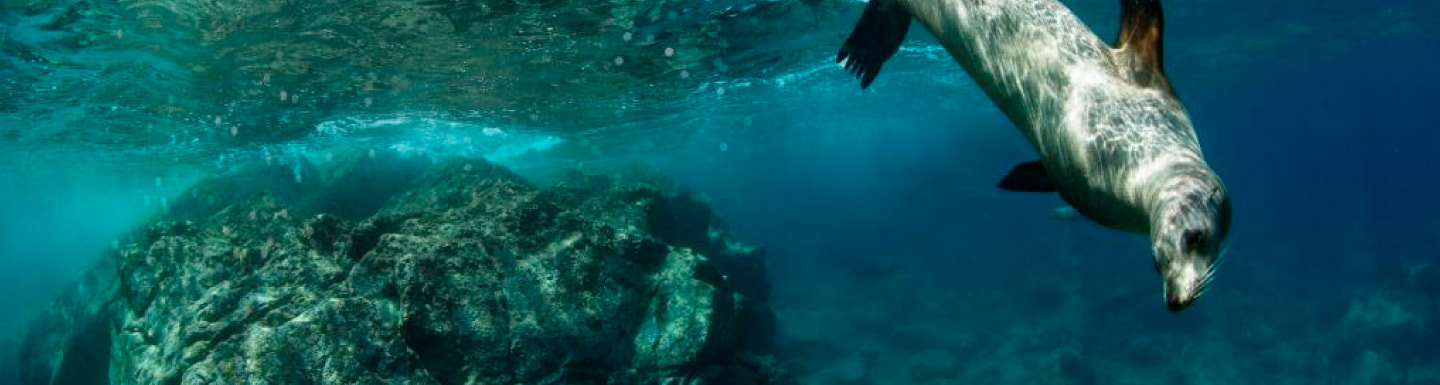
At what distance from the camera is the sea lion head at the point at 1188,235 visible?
131 cm

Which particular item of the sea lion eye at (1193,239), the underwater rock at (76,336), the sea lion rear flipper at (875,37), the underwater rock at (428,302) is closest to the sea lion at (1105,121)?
the sea lion eye at (1193,239)

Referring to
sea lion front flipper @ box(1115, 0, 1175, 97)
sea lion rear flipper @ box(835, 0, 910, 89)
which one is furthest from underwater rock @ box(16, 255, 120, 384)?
sea lion front flipper @ box(1115, 0, 1175, 97)

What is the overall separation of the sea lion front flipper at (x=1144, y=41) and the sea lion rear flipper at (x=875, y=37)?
3.56 ft

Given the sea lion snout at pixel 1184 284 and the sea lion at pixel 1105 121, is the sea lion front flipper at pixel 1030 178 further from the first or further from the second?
the sea lion snout at pixel 1184 284

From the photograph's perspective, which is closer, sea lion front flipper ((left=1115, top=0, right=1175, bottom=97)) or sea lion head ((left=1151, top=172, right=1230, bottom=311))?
sea lion head ((left=1151, top=172, right=1230, bottom=311))

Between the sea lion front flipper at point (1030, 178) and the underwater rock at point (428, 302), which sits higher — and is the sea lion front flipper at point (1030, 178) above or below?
above

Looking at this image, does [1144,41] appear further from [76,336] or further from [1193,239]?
[76,336]

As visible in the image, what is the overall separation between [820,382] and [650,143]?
27.5m

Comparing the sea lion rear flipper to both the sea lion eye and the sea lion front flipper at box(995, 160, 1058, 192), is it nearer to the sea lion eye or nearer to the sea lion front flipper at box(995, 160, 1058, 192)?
the sea lion front flipper at box(995, 160, 1058, 192)

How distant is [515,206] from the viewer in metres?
8.66

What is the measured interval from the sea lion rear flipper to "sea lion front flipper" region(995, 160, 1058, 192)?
36.5 inches

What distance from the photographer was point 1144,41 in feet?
6.19

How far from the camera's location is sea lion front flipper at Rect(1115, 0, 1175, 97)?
187 cm

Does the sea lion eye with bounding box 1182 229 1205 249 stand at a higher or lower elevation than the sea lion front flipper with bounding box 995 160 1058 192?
higher
